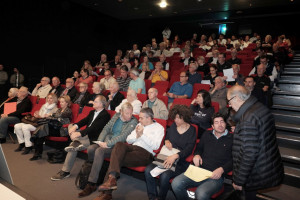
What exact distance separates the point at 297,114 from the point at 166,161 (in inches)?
102

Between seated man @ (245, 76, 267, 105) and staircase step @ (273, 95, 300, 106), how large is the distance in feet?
1.73

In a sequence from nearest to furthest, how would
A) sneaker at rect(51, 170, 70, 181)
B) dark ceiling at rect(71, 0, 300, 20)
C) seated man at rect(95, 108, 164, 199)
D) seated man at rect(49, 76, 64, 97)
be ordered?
seated man at rect(95, 108, 164, 199) → sneaker at rect(51, 170, 70, 181) → seated man at rect(49, 76, 64, 97) → dark ceiling at rect(71, 0, 300, 20)

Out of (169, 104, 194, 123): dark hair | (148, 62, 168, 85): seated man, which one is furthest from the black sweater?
(148, 62, 168, 85): seated man

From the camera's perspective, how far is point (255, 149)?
1691 millimetres

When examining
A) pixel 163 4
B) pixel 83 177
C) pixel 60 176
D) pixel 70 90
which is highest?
pixel 163 4

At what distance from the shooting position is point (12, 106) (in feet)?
15.1

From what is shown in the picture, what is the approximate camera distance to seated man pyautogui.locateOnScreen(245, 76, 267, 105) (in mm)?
3689

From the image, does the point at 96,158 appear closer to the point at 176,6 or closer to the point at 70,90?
the point at 70,90

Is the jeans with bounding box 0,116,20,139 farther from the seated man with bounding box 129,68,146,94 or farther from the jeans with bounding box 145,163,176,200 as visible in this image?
the jeans with bounding box 145,163,176,200

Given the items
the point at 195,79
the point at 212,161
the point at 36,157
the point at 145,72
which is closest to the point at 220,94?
the point at 195,79

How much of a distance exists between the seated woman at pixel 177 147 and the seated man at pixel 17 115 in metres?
3.28

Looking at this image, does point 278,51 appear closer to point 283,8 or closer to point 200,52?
point 200,52

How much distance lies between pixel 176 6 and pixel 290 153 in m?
7.98

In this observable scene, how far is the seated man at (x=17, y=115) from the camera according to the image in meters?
4.36
